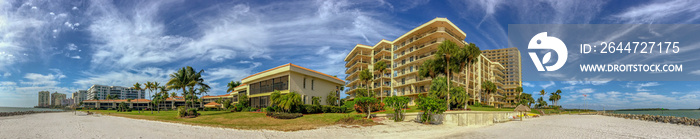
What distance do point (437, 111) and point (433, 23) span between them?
32.4 m

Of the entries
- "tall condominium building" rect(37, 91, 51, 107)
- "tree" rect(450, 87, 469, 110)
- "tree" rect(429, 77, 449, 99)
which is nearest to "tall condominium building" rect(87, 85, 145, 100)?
"tall condominium building" rect(37, 91, 51, 107)

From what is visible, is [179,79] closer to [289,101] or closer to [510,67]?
[289,101]

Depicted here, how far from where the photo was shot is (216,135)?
59.5 feet

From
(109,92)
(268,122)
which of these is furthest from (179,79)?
(109,92)

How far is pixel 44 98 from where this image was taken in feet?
551

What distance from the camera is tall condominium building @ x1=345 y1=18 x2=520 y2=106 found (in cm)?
5559

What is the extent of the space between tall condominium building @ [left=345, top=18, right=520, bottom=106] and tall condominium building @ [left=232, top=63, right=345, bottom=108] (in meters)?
18.3

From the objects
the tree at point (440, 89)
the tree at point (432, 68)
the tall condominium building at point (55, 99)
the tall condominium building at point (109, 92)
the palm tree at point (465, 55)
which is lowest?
the tall condominium building at point (55, 99)

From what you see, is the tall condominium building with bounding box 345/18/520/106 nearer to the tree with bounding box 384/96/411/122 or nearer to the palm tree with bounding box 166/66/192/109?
the tree with bounding box 384/96/411/122

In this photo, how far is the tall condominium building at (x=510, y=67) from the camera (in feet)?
368

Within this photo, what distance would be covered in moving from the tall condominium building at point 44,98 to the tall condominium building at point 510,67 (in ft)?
789

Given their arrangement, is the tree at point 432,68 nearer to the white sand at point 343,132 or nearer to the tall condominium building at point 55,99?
the white sand at point 343,132

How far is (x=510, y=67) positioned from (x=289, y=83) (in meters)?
110

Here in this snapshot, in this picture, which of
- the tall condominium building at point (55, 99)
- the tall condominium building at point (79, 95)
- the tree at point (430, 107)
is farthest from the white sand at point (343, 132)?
the tall condominium building at point (55, 99)
